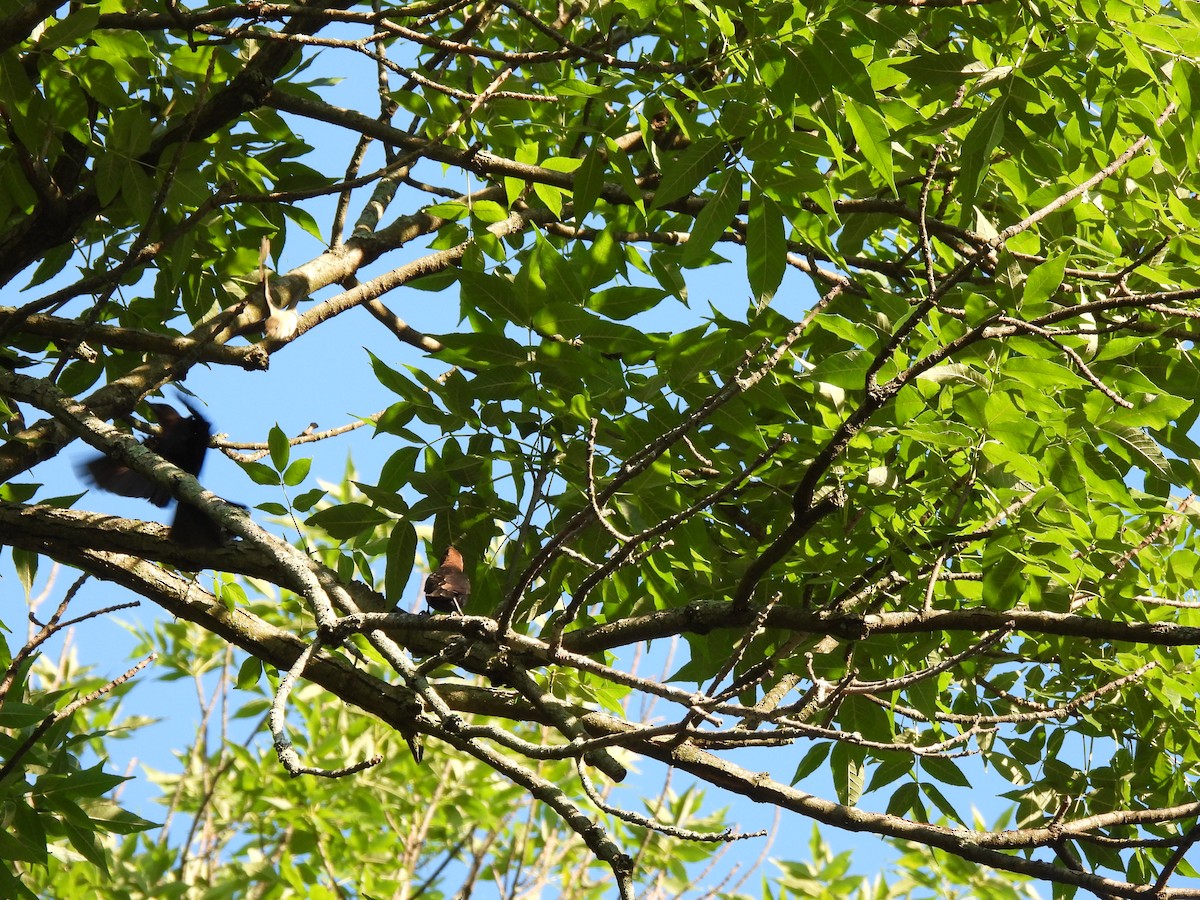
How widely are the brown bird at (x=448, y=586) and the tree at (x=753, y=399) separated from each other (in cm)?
5

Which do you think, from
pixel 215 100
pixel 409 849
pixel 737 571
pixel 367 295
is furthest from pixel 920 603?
pixel 409 849

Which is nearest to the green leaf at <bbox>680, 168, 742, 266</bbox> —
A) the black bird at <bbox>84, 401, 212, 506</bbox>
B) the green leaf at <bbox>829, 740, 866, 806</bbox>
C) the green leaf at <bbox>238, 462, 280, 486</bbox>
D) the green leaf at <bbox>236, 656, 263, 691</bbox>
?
the green leaf at <bbox>238, 462, 280, 486</bbox>

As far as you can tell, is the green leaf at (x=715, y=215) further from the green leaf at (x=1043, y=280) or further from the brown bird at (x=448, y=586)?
the brown bird at (x=448, y=586)

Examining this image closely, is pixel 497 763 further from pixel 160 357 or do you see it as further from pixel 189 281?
pixel 189 281

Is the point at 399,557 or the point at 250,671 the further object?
the point at 250,671

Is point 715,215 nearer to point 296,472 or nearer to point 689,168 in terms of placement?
point 689,168

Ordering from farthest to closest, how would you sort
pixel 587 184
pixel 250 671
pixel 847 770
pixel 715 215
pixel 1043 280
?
pixel 250 671
pixel 847 770
pixel 587 184
pixel 715 215
pixel 1043 280

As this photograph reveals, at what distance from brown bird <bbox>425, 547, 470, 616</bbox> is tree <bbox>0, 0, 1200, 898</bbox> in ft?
0.15

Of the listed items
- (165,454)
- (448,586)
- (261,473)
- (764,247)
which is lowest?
(448,586)

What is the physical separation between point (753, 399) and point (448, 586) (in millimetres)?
984

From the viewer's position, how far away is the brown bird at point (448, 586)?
10.2ft

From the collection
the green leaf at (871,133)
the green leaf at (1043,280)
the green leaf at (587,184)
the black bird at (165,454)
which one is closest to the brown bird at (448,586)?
Result: the black bird at (165,454)

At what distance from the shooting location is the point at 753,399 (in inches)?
116

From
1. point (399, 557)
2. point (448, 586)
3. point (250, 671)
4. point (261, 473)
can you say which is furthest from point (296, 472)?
point (250, 671)
